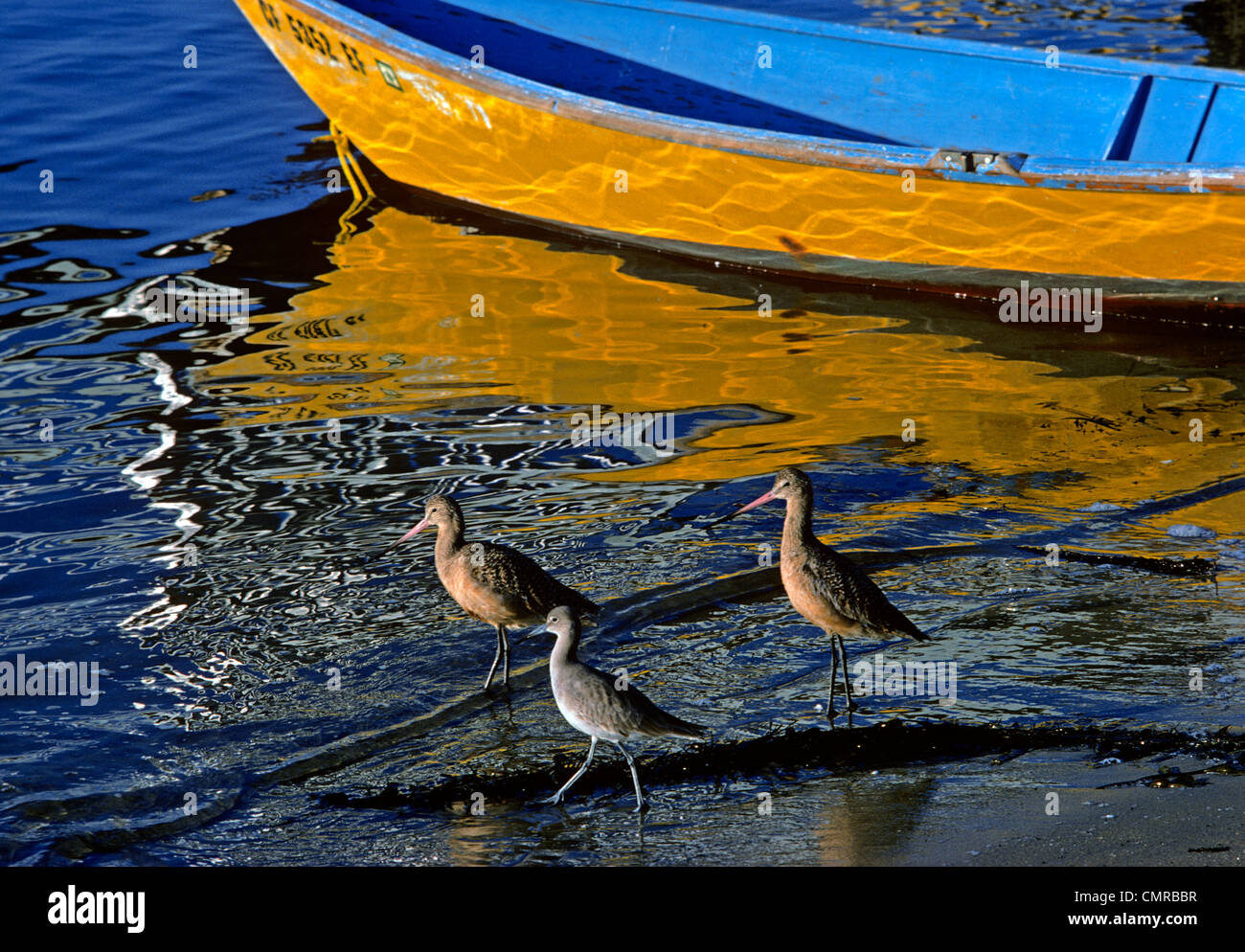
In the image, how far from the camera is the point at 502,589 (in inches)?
221

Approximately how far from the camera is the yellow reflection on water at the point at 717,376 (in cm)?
805

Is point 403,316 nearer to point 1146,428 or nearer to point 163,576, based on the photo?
point 163,576

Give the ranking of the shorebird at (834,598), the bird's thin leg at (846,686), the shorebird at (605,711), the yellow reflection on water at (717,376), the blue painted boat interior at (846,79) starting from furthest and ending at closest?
1. the blue painted boat interior at (846,79)
2. the yellow reflection on water at (717,376)
3. the shorebird at (834,598)
4. the bird's thin leg at (846,686)
5. the shorebird at (605,711)

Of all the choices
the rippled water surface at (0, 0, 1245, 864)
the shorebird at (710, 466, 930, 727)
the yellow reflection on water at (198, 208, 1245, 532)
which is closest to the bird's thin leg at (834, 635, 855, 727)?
the shorebird at (710, 466, 930, 727)

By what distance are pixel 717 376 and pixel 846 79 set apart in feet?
14.6

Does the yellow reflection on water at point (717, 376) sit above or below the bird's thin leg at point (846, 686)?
above

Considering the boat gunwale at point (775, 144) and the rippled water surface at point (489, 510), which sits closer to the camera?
the rippled water surface at point (489, 510)

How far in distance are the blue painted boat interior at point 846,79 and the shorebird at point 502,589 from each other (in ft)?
21.2

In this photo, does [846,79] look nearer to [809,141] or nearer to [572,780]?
[809,141]

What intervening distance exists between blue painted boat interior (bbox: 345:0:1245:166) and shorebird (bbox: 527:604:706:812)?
7.19 metres

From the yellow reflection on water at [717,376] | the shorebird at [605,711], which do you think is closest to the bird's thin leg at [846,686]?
the shorebird at [605,711]

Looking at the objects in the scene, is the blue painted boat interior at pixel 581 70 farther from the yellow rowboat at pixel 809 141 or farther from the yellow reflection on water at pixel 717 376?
the yellow reflection on water at pixel 717 376

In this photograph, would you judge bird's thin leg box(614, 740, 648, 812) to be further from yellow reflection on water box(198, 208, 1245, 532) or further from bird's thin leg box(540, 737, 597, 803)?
yellow reflection on water box(198, 208, 1245, 532)

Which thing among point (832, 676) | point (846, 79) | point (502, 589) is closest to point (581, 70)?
point (846, 79)
